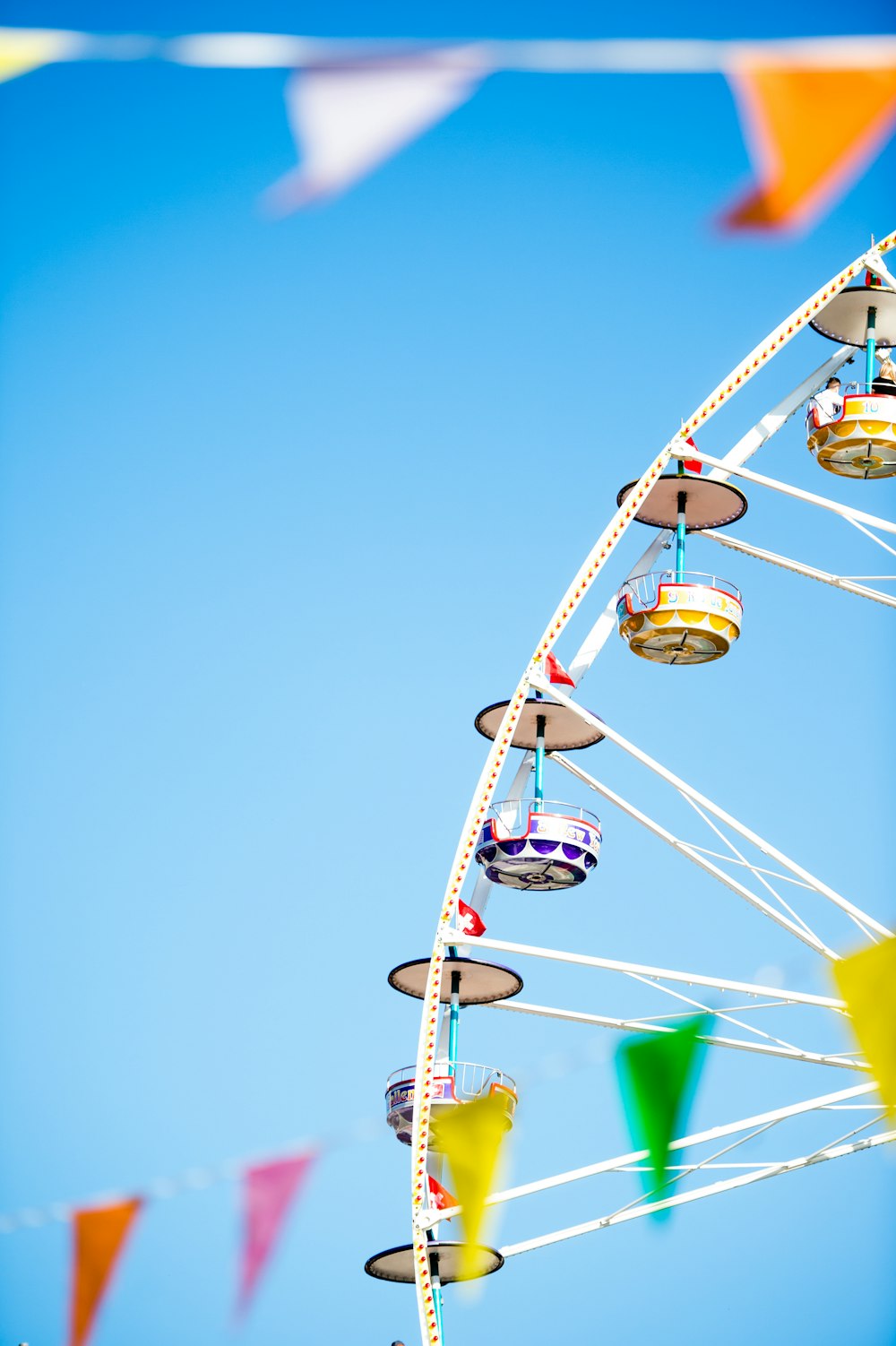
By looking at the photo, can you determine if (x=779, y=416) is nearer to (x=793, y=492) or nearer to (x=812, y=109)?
(x=793, y=492)

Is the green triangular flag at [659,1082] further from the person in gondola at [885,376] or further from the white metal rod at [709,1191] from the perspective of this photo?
the person in gondola at [885,376]

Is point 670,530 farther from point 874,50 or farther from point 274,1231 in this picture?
point 874,50

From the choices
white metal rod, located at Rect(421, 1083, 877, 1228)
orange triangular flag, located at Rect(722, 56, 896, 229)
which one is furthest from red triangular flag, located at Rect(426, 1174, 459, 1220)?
orange triangular flag, located at Rect(722, 56, 896, 229)

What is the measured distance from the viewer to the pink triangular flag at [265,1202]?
13.2m

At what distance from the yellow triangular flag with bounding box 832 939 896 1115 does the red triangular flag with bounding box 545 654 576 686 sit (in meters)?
9.20

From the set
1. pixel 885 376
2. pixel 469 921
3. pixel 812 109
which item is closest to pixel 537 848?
pixel 469 921

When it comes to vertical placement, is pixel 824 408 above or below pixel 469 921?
above

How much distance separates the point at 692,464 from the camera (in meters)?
20.7

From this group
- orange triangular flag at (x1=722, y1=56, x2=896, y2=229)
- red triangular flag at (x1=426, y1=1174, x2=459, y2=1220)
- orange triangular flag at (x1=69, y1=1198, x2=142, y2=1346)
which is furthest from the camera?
red triangular flag at (x1=426, y1=1174, x2=459, y2=1220)

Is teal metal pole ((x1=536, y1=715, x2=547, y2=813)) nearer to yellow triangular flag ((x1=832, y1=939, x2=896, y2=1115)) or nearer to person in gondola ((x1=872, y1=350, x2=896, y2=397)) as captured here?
person in gondola ((x1=872, y1=350, x2=896, y2=397))

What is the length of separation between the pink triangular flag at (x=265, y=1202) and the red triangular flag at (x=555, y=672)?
267 inches

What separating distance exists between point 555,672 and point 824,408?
3.84 meters

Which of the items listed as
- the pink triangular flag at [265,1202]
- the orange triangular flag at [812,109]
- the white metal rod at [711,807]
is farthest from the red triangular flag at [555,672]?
the orange triangular flag at [812,109]

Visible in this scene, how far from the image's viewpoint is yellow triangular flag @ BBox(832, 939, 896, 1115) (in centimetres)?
1055
